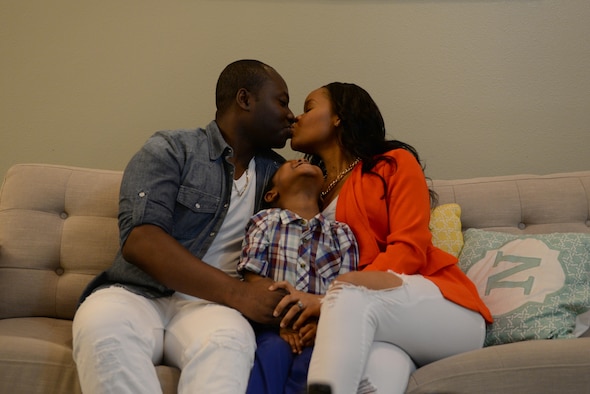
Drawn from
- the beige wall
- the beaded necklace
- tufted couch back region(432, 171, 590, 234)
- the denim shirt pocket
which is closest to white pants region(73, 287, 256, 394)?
the denim shirt pocket

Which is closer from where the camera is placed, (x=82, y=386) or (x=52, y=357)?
(x=82, y=386)

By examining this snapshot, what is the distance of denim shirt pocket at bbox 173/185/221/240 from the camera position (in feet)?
6.16

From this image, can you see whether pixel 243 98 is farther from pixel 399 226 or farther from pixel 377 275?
pixel 377 275

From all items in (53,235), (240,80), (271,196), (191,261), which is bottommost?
(53,235)

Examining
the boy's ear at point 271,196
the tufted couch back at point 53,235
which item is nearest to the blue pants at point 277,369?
the boy's ear at point 271,196

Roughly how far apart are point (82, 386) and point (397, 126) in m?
1.53

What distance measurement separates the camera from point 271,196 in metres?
2.00

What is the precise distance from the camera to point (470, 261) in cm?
199

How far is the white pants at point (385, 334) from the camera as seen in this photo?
1.40 meters

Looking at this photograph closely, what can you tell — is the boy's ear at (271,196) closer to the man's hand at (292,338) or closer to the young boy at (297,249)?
the young boy at (297,249)

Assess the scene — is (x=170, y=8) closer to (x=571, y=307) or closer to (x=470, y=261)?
(x=470, y=261)

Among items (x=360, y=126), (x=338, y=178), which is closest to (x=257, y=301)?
(x=338, y=178)

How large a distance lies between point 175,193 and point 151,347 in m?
0.47

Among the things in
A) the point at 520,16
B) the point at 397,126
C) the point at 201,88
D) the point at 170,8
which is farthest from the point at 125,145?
the point at 520,16
